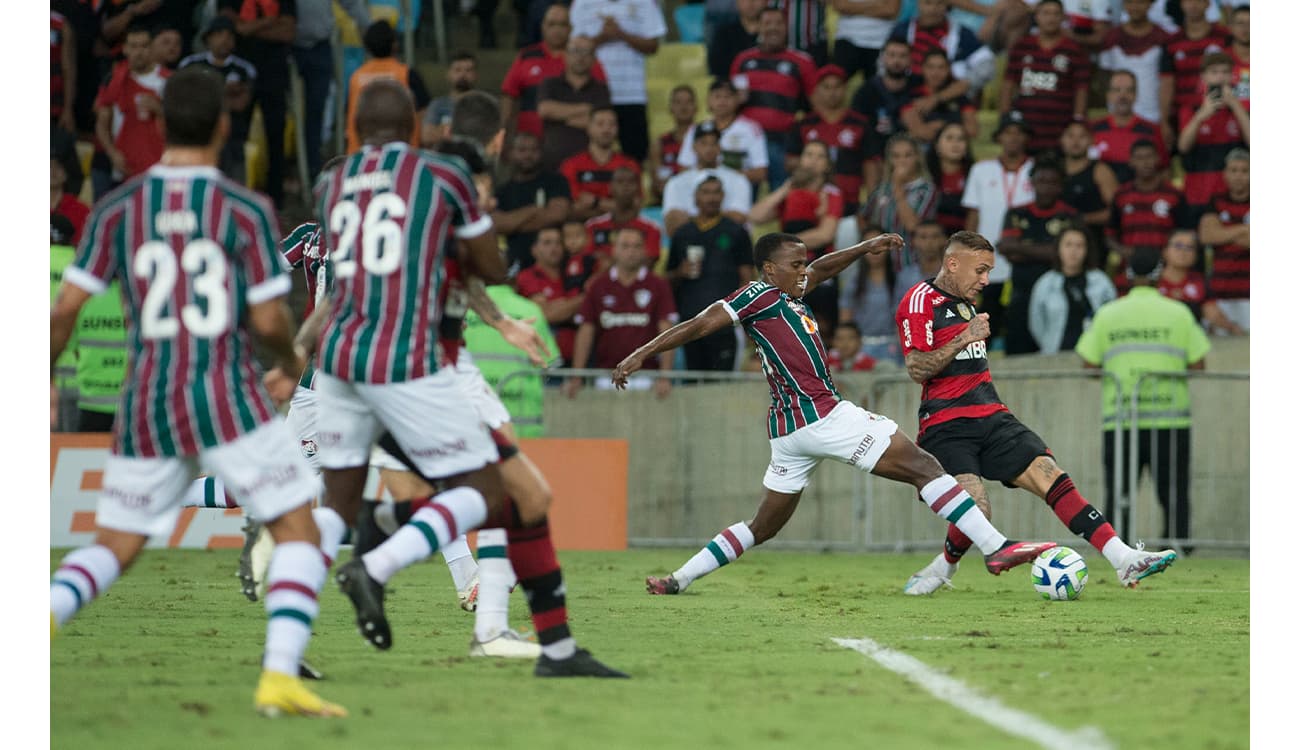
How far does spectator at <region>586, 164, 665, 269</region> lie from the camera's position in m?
16.7

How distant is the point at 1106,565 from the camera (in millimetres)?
14445

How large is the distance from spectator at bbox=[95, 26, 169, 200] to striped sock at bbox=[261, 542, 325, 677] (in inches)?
473

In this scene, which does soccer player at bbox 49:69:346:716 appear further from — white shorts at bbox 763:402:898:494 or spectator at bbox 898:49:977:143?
spectator at bbox 898:49:977:143

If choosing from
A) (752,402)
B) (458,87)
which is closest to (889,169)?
(752,402)

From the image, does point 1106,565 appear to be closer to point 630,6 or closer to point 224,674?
point 630,6

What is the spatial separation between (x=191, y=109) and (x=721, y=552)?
18.4 ft

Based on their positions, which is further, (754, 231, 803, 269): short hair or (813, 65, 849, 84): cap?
(813, 65, 849, 84): cap

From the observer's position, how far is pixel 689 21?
71.9 feet

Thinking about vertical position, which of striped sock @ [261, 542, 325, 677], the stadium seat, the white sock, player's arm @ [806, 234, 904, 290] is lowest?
the white sock

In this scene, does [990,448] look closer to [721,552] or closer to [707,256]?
[721,552]

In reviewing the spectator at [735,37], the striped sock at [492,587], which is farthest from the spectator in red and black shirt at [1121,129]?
the striped sock at [492,587]

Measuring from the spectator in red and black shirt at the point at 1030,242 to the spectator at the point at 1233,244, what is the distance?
4.39 feet

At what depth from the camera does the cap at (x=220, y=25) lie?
1758 centimetres

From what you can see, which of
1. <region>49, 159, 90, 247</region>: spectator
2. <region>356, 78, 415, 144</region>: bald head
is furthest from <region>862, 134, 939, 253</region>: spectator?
<region>356, 78, 415, 144</region>: bald head
